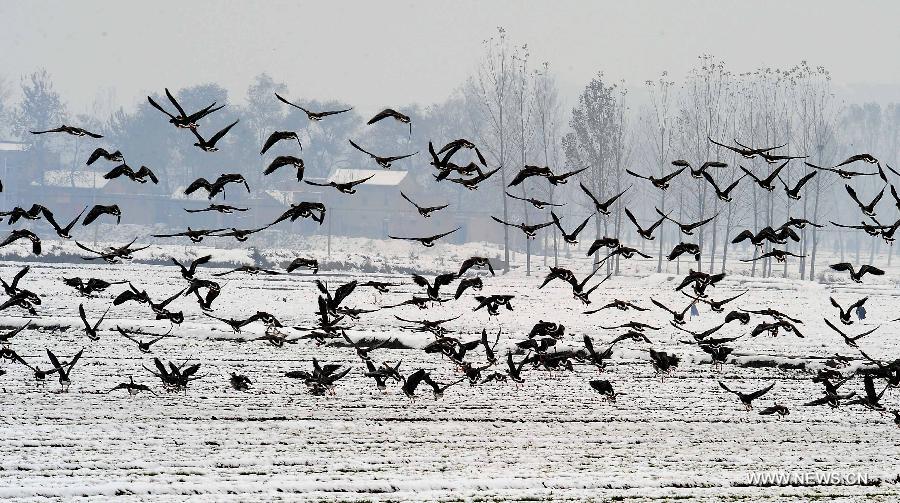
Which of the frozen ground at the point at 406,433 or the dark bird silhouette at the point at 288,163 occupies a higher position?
the dark bird silhouette at the point at 288,163

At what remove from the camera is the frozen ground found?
9.05 m

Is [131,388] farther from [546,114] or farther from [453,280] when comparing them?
[546,114]

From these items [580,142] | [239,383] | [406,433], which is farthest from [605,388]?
[580,142]

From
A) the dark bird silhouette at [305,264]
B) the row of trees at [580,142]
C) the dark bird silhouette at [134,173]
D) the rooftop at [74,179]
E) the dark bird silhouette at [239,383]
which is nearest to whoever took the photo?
the dark bird silhouette at [134,173]

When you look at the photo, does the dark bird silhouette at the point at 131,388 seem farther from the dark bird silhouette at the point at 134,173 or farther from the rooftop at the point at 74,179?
the rooftop at the point at 74,179

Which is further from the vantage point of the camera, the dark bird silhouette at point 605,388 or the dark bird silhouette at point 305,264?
the dark bird silhouette at point 605,388

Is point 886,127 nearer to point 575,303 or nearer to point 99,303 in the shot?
point 575,303

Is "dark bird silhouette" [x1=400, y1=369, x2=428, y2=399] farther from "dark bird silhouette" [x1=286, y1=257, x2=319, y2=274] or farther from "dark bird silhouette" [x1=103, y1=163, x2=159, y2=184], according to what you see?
"dark bird silhouette" [x1=103, y1=163, x2=159, y2=184]

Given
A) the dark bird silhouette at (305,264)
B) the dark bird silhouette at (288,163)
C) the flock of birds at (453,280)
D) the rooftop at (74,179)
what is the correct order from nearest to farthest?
the dark bird silhouette at (288,163) < the flock of birds at (453,280) < the dark bird silhouette at (305,264) < the rooftop at (74,179)

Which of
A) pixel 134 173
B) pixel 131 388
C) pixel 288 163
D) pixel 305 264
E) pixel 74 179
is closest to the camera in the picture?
pixel 288 163

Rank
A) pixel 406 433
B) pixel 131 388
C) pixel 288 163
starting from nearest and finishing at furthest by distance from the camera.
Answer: pixel 288 163
pixel 406 433
pixel 131 388

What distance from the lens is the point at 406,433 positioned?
37.4ft

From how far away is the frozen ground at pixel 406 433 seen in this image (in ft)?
29.7

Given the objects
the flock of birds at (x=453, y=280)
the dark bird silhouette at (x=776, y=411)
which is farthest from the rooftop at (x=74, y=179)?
the dark bird silhouette at (x=776, y=411)
